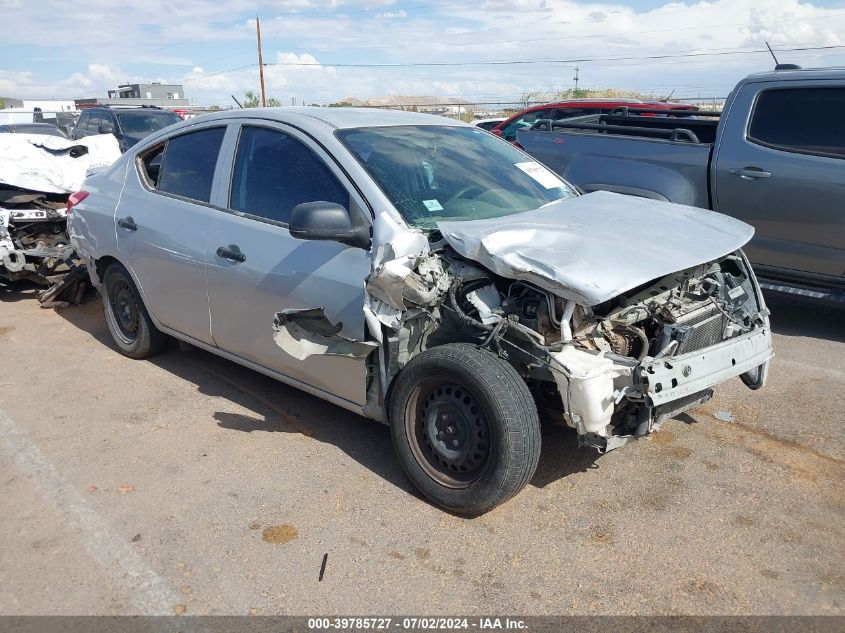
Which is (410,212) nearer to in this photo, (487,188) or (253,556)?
(487,188)

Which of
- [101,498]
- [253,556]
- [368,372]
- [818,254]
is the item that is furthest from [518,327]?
[818,254]

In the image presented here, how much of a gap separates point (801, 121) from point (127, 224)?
5.15 m

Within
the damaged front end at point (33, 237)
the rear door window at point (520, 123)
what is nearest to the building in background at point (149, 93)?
the rear door window at point (520, 123)

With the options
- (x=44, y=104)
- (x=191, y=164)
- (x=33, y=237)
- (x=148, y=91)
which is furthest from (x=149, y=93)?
(x=191, y=164)

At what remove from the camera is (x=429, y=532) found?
3.30m

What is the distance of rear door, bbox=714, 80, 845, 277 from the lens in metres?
5.50

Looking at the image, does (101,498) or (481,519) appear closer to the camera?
(481,519)

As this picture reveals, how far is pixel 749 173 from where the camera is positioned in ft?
19.1

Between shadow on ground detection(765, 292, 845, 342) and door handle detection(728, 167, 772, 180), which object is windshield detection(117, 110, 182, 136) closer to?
door handle detection(728, 167, 772, 180)

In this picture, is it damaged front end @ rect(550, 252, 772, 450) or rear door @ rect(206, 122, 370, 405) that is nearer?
damaged front end @ rect(550, 252, 772, 450)

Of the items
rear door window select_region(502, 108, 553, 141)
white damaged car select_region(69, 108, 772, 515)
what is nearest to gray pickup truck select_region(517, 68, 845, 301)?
white damaged car select_region(69, 108, 772, 515)

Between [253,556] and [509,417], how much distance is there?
1.26m

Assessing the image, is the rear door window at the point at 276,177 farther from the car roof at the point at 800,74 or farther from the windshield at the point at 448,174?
the car roof at the point at 800,74

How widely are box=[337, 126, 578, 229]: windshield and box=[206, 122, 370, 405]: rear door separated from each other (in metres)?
0.24
